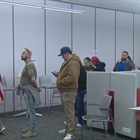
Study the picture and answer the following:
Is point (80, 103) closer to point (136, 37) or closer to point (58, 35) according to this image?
point (58, 35)

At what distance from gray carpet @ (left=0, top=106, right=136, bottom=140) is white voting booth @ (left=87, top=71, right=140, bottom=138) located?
26 cm

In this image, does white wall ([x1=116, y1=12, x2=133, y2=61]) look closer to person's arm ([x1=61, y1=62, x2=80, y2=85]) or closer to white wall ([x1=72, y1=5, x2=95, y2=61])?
white wall ([x1=72, y1=5, x2=95, y2=61])

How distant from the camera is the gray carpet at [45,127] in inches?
191

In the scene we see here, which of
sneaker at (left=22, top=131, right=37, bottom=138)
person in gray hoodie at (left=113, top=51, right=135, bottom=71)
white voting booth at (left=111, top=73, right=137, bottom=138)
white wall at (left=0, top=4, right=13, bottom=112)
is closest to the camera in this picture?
white voting booth at (left=111, top=73, right=137, bottom=138)

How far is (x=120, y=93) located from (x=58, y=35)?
3784 mm

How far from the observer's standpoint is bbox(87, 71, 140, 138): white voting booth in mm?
4564

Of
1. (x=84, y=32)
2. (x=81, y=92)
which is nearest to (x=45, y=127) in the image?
(x=81, y=92)

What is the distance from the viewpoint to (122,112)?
475cm

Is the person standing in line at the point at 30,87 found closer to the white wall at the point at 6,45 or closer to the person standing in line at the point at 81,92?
the person standing in line at the point at 81,92

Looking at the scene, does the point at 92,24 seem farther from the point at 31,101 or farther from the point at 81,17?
the point at 31,101

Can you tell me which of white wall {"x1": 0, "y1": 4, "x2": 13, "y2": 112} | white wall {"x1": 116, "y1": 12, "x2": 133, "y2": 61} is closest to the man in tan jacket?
white wall {"x1": 0, "y1": 4, "x2": 13, "y2": 112}

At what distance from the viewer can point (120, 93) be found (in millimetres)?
4777

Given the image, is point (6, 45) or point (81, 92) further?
point (6, 45)

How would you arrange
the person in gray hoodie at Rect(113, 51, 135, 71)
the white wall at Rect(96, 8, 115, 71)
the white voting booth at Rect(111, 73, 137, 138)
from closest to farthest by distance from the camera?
the white voting booth at Rect(111, 73, 137, 138) → the person in gray hoodie at Rect(113, 51, 135, 71) → the white wall at Rect(96, 8, 115, 71)
